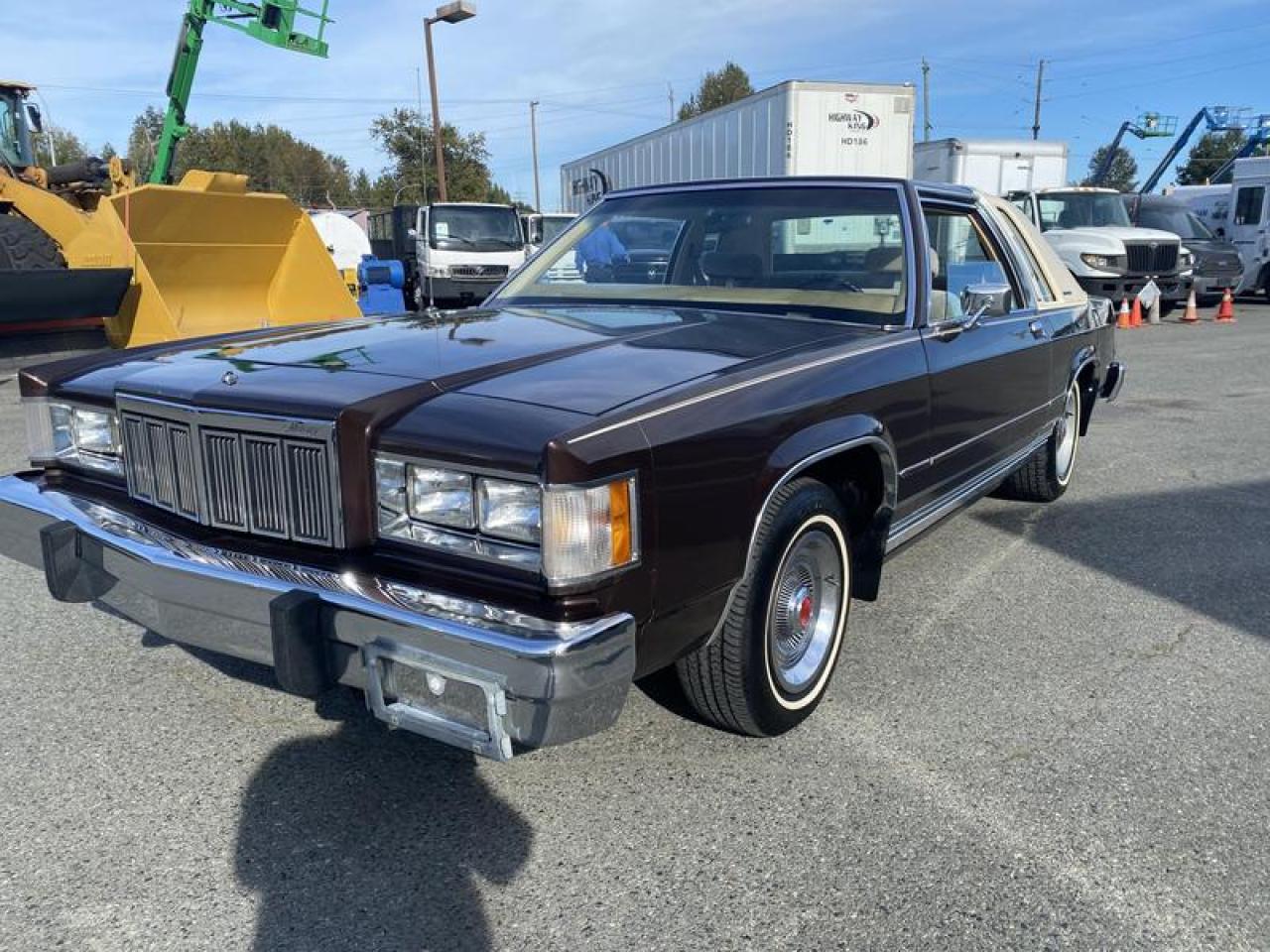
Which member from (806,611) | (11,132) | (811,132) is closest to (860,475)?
(806,611)

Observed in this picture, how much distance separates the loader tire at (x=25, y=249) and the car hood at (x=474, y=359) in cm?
695

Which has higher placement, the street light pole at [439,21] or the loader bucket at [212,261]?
the street light pole at [439,21]

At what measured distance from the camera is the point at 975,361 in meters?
3.81

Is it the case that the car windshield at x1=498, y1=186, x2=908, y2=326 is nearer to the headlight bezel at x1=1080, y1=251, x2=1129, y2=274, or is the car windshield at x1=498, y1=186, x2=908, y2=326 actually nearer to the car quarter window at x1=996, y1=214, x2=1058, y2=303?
the car quarter window at x1=996, y1=214, x2=1058, y2=303

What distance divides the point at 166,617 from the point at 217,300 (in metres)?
7.64

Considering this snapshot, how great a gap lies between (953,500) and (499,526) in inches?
93.7

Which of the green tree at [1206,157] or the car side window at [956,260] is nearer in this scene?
the car side window at [956,260]

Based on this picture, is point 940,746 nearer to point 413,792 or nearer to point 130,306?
point 413,792

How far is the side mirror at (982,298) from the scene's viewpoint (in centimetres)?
357

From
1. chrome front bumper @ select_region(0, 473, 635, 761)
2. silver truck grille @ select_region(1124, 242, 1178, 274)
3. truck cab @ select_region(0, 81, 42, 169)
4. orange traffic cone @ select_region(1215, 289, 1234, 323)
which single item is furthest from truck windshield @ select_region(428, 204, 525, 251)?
chrome front bumper @ select_region(0, 473, 635, 761)

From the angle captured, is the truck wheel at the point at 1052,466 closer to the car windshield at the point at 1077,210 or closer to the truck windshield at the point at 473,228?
the car windshield at the point at 1077,210

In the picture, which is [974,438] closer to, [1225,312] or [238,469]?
[238,469]

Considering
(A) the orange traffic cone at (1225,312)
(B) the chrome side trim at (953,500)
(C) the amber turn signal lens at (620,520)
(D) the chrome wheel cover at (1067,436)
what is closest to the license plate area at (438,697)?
(C) the amber turn signal lens at (620,520)

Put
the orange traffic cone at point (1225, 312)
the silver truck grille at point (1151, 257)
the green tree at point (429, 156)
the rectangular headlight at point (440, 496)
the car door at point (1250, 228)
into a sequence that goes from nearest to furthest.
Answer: the rectangular headlight at point (440, 496) → the silver truck grille at point (1151, 257) → the orange traffic cone at point (1225, 312) → the car door at point (1250, 228) → the green tree at point (429, 156)
